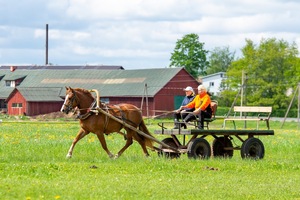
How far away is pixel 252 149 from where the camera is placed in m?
23.8

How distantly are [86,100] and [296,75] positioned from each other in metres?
72.0

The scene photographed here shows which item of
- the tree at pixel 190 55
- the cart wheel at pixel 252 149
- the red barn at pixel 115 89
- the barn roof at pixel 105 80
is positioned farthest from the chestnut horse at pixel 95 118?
the tree at pixel 190 55

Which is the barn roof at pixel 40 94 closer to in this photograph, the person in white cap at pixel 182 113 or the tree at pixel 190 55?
the tree at pixel 190 55

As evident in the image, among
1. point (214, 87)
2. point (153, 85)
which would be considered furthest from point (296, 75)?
point (214, 87)

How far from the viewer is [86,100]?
23.3 m

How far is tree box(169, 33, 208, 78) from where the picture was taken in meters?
126

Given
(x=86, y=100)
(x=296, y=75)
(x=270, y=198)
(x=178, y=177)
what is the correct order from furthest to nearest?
(x=296, y=75) < (x=86, y=100) < (x=178, y=177) < (x=270, y=198)

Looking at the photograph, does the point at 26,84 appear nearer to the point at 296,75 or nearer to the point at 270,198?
the point at 296,75

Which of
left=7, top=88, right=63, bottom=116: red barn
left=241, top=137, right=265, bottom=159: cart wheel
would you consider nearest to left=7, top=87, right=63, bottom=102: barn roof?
left=7, top=88, right=63, bottom=116: red barn

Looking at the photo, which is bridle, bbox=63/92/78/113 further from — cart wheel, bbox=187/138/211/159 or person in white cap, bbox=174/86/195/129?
cart wheel, bbox=187/138/211/159

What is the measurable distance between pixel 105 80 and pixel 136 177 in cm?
7685

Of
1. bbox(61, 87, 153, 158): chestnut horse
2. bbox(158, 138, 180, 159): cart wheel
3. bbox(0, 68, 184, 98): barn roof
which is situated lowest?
bbox(158, 138, 180, 159): cart wheel

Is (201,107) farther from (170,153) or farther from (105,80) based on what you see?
(105,80)

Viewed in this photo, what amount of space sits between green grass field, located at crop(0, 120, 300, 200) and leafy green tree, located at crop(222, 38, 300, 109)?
67473mm
